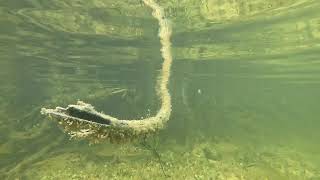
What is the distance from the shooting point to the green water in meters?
14.8

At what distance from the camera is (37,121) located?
67.7 ft

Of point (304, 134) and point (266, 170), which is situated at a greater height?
point (266, 170)

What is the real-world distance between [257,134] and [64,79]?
81.7 ft

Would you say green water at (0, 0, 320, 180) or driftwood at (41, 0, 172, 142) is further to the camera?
green water at (0, 0, 320, 180)

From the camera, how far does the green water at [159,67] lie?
48.6ft

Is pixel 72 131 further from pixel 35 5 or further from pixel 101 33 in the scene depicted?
pixel 101 33

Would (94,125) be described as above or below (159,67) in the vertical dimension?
above

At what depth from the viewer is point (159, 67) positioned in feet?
72.1

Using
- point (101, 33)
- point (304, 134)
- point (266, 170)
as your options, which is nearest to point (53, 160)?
point (266, 170)

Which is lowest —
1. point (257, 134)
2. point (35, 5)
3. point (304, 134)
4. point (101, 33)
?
point (304, 134)

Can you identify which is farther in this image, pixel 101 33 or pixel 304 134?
pixel 304 134

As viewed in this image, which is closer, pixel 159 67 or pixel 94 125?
pixel 94 125

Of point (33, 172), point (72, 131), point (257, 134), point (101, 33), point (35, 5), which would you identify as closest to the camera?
point (72, 131)

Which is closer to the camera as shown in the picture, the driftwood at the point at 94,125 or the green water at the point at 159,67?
the driftwood at the point at 94,125
